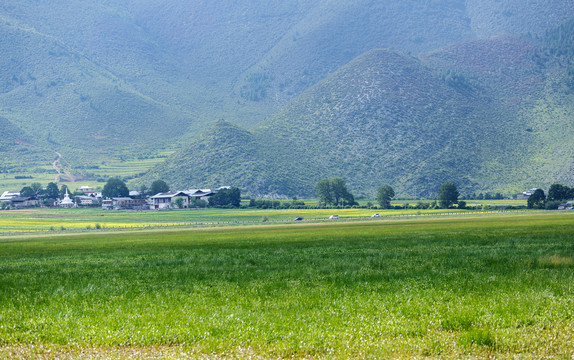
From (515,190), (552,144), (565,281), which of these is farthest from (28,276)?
(552,144)

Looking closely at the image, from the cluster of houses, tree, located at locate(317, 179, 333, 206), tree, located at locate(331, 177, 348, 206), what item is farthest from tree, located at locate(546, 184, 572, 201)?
the cluster of houses

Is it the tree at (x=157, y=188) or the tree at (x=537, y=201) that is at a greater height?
the tree at (x=157, y=188)

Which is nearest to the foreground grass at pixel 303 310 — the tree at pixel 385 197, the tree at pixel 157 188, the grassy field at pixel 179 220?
the grassy field at pixel 179 220

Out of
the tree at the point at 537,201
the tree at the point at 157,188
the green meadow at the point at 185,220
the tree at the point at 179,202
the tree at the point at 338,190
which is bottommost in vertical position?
the green meadow at the point at 185,220

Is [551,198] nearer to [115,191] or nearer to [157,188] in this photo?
[157,188]

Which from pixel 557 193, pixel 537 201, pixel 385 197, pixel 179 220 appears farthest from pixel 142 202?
pixel 557 193

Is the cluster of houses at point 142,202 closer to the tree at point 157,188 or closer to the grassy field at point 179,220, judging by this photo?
the tree at point 157,188

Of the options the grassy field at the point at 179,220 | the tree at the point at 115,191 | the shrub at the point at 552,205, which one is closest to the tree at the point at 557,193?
the shrub at the point at 552,205

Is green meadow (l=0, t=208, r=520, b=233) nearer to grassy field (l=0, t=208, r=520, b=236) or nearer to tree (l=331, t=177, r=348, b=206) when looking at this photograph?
grassy field (l=0, t=208, r=520, b=236)

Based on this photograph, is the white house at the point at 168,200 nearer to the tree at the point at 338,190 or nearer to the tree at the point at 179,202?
the tree at the point at 179,202

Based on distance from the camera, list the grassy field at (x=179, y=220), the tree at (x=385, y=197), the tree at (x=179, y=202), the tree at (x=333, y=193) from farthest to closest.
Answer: the tree at (x=179, y=202) → the tree at (x=333, y=193) → the tree at (x=385, y=197) → the grassy field at (x=179, y=220)

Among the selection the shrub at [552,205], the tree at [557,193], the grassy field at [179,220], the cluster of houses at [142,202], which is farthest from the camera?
the cluster of houses at [142,202]

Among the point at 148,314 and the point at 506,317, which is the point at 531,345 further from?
the point at 148,314

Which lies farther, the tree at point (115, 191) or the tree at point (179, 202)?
the tree at point (115, 191)
